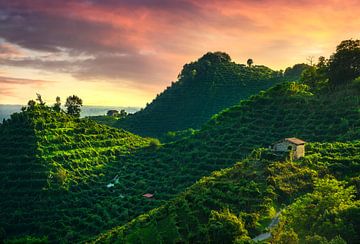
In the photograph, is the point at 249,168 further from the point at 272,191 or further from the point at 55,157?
the point at 55,157

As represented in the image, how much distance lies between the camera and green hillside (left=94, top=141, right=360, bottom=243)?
30172 mm

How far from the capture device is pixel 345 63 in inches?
3167

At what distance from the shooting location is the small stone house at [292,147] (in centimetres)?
5050

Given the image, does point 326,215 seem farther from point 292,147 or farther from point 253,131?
point 253,131

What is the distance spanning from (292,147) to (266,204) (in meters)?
13.7

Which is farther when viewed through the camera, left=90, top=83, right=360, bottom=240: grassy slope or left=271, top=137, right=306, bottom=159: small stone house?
left=90, top=83, right=360, bottom=240: grassy slope

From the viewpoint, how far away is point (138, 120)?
13250 centimetres

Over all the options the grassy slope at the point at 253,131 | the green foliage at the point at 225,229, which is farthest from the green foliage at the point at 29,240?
the green foliage at the point at 225,229

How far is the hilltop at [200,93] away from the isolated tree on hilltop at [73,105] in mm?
23842

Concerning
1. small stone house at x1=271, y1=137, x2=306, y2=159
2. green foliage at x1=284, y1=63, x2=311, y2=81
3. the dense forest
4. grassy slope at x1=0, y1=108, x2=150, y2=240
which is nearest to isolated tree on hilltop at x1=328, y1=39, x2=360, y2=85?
the dense forest

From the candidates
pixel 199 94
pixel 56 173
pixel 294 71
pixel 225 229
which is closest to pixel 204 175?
pixel 56 173

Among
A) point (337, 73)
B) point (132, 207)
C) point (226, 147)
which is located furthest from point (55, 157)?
point (337, 73)

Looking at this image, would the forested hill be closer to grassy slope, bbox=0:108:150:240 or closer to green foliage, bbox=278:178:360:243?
grassy slope, bbox=0:108:150:240

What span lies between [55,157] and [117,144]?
1906 cm
